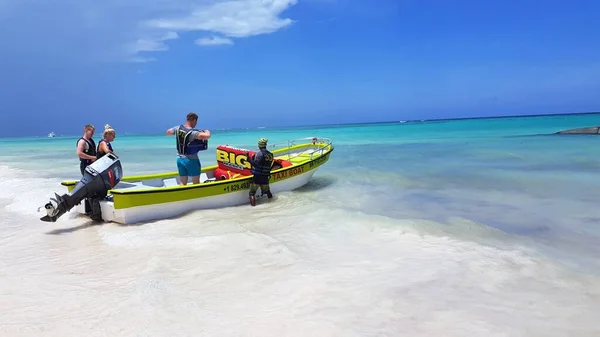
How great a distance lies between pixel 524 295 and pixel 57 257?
5.55 m

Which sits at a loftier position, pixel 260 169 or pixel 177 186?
pixel 260 169

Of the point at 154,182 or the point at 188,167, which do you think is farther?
the point at 154,182

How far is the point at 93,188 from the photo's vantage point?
6949 mm

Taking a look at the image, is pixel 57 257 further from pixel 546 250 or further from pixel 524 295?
pixel 546 250

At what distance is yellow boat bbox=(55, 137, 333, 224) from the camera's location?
705 cm

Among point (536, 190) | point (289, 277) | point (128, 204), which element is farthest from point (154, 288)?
point (536, 190)

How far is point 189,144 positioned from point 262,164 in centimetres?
161

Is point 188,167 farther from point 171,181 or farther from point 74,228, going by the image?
point 74,228

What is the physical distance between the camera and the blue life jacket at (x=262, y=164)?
341 inches

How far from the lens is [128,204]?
22.9ft

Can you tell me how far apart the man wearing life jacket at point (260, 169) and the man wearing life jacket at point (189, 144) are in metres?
1.16

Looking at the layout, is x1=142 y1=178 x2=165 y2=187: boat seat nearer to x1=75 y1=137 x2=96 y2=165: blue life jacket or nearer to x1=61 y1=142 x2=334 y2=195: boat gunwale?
x1=61 y1=142 x2=334 y2=195: boat gunwale

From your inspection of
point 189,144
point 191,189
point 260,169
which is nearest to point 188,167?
point 189,144

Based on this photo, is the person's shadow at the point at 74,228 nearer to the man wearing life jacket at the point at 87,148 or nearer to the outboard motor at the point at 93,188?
the outboard motor at the point at 93,188
